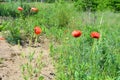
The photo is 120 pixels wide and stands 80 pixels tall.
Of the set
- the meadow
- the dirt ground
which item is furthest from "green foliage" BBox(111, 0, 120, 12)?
the dirt ground

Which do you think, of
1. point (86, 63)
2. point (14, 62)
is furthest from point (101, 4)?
point (86, 63)

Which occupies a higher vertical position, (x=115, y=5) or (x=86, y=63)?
(x=86, y=63)

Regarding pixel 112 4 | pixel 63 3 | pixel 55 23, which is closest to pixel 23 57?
pixel 55 23

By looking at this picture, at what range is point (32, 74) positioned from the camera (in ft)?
13.3

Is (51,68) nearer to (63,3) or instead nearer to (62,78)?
(62,78)

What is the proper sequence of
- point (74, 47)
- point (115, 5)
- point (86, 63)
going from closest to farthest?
point (86, 63), point (74, 47), point (115, 5)

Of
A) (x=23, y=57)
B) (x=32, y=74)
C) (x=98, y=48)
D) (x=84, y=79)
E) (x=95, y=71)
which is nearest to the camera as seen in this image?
(x=84, y=79)

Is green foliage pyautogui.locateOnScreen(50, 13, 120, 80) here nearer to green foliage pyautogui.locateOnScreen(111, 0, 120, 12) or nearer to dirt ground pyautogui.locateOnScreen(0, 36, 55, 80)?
dirt ground pyautogui.locateOnScreen(0, 36, 55, 80)

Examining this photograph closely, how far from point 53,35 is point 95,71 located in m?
3.21

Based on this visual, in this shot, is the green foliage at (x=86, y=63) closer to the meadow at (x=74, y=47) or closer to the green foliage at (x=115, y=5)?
the meadow at (x=74, y=47)

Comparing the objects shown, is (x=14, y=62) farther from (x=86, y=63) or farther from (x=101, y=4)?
(x=101, y=4)

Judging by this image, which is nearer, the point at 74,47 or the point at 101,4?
the point at 74,47

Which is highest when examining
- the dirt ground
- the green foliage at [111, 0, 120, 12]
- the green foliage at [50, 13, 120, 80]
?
the green foliage at [50, 13, 120, 80]

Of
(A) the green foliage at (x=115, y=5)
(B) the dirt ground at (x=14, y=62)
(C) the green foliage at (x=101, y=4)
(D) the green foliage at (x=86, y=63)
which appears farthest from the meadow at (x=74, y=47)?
(A) the green foliage at (x=115, y=5)
